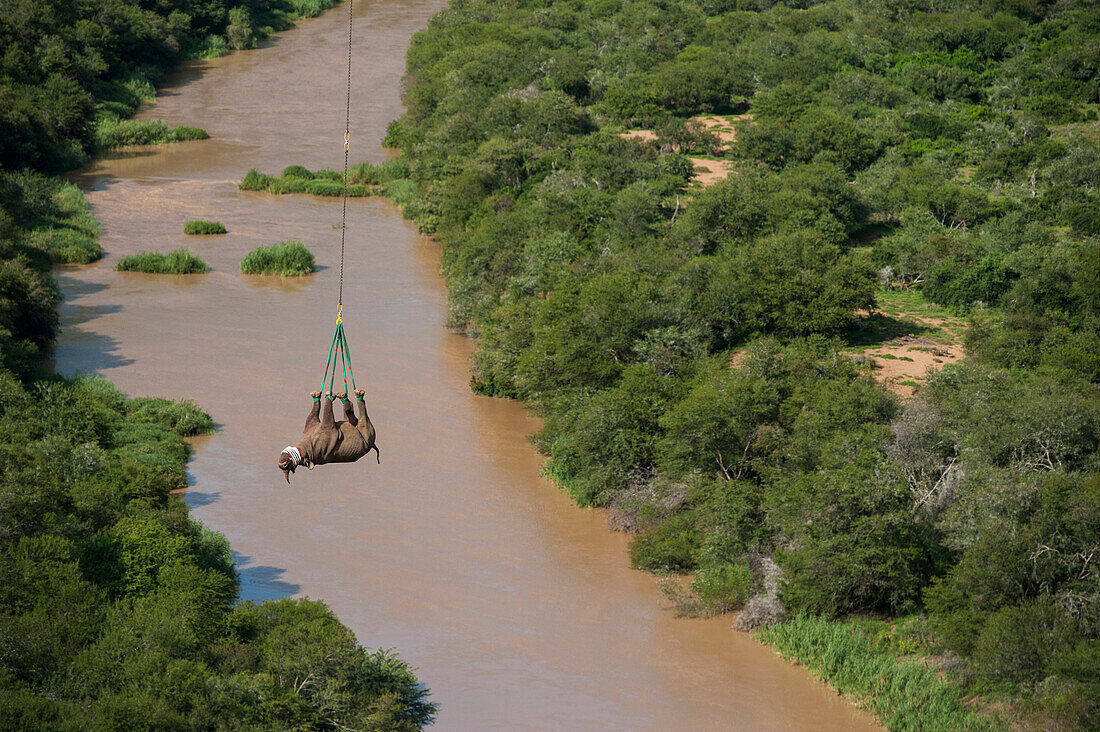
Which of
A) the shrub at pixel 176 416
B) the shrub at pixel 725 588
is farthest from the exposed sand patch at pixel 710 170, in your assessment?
the shrub at pixel 725 588

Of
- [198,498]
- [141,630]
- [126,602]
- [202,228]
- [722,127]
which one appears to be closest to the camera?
[141,630]

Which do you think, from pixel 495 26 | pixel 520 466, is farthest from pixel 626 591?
pixel 495 26

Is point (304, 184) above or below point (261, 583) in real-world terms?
above

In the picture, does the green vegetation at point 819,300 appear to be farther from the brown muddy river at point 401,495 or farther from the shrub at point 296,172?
the shrub at point 296,172

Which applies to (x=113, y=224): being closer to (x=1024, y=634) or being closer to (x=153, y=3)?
(x=153, y=3)

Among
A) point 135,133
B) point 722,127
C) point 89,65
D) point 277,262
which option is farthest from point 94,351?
point 89,65

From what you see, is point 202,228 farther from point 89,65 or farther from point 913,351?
point 913,351
